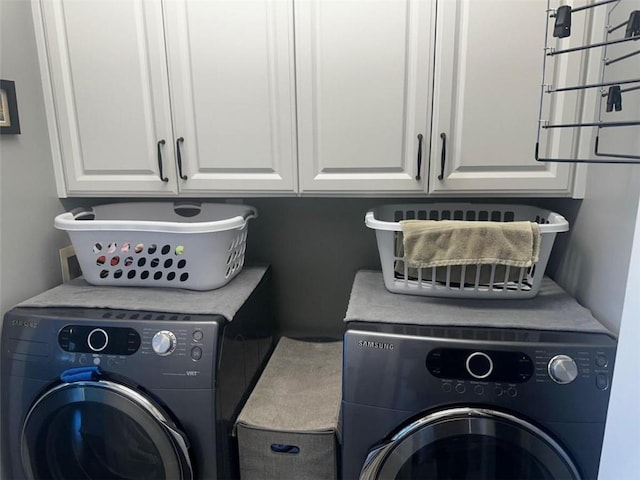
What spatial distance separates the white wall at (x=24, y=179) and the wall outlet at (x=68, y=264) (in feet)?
0.15

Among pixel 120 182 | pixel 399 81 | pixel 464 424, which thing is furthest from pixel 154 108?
pixel 464 424

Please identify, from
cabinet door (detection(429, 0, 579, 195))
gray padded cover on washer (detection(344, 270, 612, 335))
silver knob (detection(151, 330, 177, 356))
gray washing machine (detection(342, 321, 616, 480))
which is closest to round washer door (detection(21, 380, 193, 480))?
silver knob (detection(151, 330, 177, 356))

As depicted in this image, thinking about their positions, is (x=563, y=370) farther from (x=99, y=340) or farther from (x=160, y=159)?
(x=160, y=159)

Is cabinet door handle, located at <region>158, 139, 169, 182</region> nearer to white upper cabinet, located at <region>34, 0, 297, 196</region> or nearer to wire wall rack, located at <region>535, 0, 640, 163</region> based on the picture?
white upper cabinet, located at <region>34, 0, 297, 196</region>

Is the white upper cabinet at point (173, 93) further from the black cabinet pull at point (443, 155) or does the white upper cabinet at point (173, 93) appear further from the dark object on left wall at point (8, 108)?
the black cabinet pull at point (443, 155)

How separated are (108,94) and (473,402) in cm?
144

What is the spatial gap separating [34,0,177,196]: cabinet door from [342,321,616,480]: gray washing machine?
932 mm

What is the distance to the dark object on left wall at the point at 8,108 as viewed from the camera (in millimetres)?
1379

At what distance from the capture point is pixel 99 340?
126 centimetres

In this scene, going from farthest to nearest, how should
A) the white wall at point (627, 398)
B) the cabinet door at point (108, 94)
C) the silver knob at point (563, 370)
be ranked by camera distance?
the cabinet door at point (108, 94)
the silver knob at point (563, 370)
the white wall at point (627, 398)

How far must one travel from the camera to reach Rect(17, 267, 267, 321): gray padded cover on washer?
4.36 feet

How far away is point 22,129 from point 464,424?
1.58 metres

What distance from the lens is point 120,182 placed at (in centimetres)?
155

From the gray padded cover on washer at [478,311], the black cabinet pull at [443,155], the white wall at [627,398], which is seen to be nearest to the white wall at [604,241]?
the gray padded cover on washer at [478,311]
